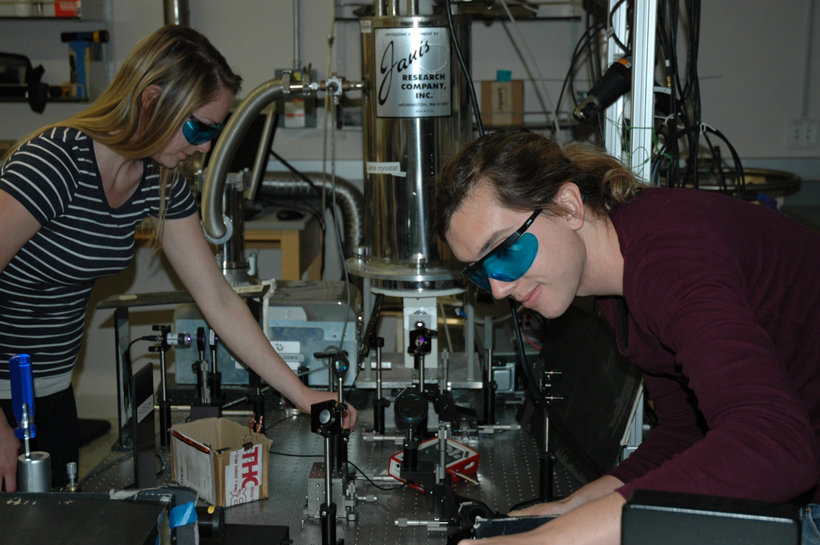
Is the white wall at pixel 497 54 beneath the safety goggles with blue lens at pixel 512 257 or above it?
above

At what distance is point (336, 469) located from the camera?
119 cm

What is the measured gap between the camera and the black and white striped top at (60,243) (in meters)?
1.16

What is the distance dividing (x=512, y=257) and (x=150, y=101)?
694 millimetres

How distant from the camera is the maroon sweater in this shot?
0.64 m

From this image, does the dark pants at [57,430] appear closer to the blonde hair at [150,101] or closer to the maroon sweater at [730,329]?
the blonde hair at [150,101]

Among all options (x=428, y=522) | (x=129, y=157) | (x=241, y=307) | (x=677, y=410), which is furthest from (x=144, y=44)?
(x=677, y=410)

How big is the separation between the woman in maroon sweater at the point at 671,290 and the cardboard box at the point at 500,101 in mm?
2124

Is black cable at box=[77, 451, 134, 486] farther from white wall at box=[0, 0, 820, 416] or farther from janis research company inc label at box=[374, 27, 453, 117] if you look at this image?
white wall at box=[0, 0, 820, 416]

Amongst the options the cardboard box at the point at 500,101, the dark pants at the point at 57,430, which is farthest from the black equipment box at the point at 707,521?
the cardboard box at the point at 500,101

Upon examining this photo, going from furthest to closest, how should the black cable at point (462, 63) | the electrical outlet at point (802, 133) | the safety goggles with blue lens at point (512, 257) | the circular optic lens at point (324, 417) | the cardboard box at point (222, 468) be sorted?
the electrical outlet at point (802, 133)
the black cable at point (462, 63)
the cardboard box at point (222, 468)
the circular optic lens at point (324, 417)
the safety goggles with blue lens at point (512, 257)

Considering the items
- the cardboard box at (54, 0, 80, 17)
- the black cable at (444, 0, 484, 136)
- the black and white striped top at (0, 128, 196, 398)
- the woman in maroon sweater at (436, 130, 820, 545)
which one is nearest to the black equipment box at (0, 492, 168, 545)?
the woman in maroon sweater at (436, 130, 820, 545)

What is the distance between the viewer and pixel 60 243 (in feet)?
4.09

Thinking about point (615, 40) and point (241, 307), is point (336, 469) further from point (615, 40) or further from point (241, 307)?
point (615, 40)

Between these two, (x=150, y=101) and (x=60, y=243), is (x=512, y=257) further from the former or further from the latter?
(x=60, y=243)
